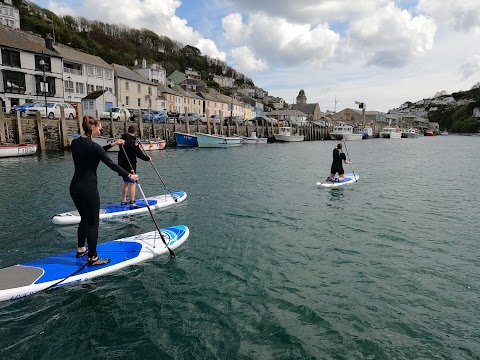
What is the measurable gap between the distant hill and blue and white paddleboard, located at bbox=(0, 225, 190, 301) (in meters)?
71.4

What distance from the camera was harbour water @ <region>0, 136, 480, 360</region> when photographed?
4.59 m

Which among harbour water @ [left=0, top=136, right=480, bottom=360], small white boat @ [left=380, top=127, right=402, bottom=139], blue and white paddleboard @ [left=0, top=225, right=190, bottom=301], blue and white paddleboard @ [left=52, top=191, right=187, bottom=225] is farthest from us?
small white boat @ [left=380, top=127, right=402, bottom=139]

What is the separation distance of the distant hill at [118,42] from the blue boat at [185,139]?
140 ft

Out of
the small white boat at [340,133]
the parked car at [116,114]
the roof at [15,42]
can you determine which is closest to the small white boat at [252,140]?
the parked car at [116,114]

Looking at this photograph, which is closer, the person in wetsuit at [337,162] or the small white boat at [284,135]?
the person in wetsuit at [337,162]

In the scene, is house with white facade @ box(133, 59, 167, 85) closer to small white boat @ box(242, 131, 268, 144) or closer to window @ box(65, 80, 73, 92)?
window @ box(65, 80, 73, 92)

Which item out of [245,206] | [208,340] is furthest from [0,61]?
[208,340]

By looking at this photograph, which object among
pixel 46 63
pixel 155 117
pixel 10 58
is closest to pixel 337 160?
pixel 155 117

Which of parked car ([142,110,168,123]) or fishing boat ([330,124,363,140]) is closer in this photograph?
parked car ([142,110,168,123])

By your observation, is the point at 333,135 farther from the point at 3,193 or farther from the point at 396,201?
the point at 3,193

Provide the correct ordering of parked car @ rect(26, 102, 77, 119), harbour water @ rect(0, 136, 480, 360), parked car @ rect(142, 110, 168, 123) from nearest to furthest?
harbour water @ rect(0, 136, 480, 360) < parked car @ rect(26, 102, 77, 119) < parked car @ rect(142, 110, 168, 123)

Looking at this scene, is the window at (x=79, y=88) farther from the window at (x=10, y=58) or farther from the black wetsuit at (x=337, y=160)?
the black wetsuit at (x=337, y=160)

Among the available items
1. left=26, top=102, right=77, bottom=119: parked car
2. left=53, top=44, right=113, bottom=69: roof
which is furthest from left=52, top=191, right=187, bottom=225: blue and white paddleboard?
left=53, top=44, right=113, bottom=69: roof

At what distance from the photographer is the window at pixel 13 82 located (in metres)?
40.6
